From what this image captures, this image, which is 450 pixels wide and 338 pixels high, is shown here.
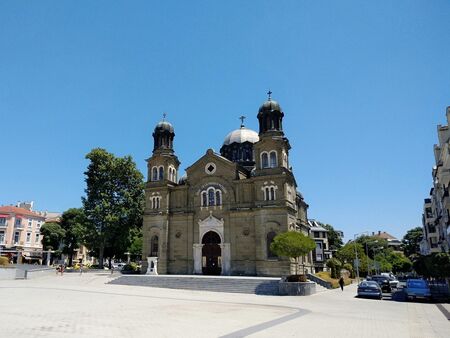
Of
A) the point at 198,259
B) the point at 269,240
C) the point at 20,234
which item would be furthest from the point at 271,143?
the point at 20,234

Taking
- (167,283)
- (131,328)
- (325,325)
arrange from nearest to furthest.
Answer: (131,328) < (325,325) < (167,283)

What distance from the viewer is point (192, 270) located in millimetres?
40125

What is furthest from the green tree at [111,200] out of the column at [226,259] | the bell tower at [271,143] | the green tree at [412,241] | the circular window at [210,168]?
the green tree at [412,241]

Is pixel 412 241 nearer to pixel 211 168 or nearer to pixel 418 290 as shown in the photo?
pixel 211 168

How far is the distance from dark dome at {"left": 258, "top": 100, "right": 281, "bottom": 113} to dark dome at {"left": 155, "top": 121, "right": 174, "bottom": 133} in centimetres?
1233

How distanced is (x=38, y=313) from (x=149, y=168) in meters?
31.3

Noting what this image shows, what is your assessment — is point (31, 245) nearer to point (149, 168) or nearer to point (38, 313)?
point (149, 168)

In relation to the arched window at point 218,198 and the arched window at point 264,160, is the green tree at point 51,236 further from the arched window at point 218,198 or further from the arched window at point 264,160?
the arched window at point 264,160

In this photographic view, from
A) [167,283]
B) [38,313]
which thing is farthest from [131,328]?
[167,283]

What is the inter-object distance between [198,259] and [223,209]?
6.42 m

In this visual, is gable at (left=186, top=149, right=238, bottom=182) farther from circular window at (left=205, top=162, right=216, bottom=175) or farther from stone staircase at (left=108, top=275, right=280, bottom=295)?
stone staircase at (left=108, top=275, right=280, bottom=295)

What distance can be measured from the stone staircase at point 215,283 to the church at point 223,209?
486cm

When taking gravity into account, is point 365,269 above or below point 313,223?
below

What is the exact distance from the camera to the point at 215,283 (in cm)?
3186
